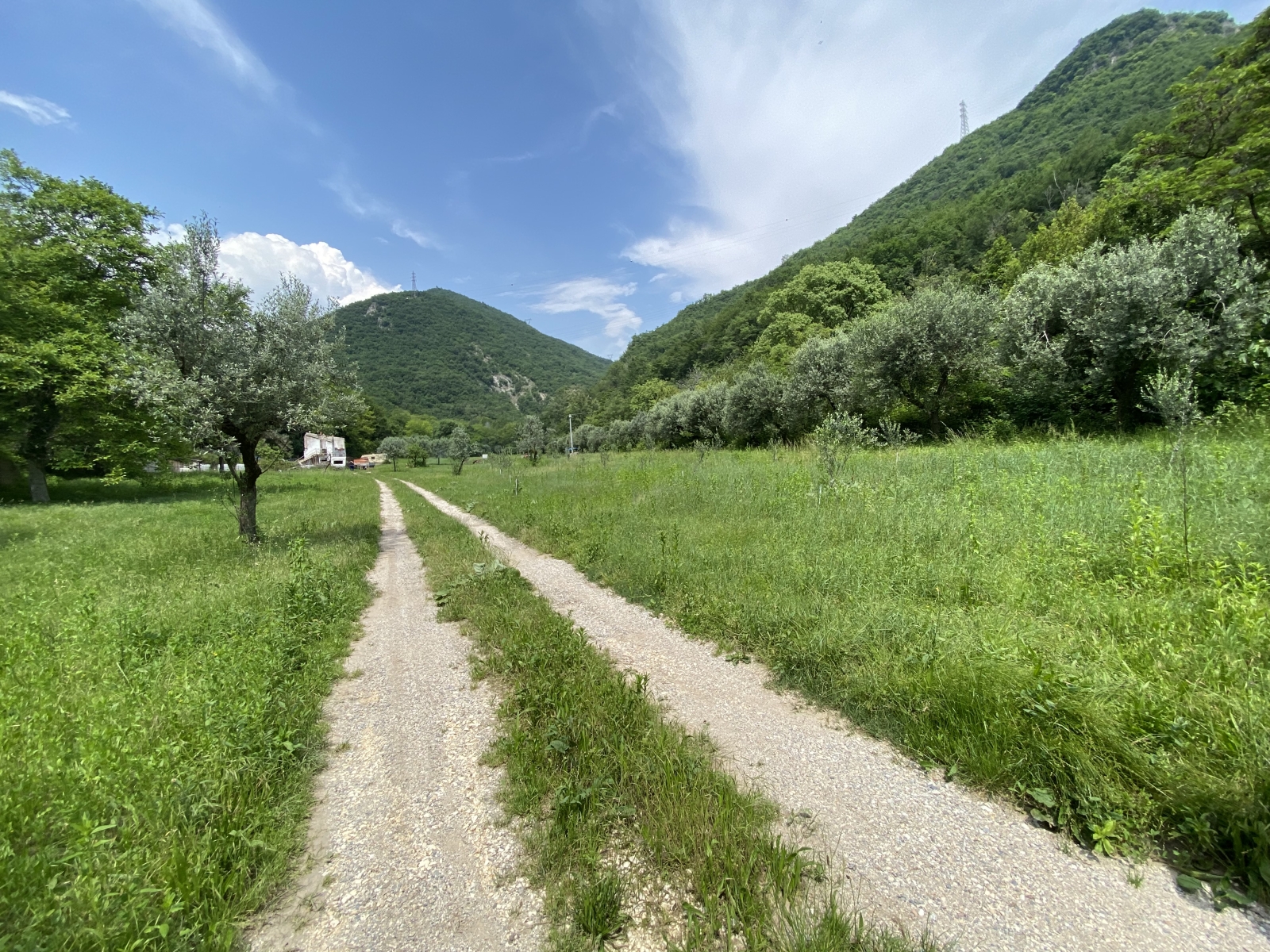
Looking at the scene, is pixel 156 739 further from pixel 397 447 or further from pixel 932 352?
pixel 397 447

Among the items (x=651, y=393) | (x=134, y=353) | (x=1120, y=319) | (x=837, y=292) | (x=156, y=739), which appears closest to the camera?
Answer: (x=156, y=739)

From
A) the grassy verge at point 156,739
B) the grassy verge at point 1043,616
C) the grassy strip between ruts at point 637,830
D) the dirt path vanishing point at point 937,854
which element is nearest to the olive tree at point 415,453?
the grassy verge at point 156,739

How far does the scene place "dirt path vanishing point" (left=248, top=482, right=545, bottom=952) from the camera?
7.37ft

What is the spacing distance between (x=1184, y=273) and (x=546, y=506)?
19.7m

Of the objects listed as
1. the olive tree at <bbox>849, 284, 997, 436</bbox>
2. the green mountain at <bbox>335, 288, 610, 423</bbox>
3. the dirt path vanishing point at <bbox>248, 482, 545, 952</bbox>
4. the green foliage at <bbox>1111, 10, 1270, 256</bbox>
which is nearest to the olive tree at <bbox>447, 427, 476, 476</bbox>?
the olive tree at <bbox>849, 284, 997, 436</bbox>

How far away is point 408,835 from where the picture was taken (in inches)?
112

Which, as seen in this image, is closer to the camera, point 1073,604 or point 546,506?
point 1073,604

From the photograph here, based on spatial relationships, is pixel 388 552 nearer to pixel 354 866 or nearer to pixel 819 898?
pixel 354 866

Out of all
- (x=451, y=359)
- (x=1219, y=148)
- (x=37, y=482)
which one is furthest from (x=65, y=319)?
(x=451, y=359)

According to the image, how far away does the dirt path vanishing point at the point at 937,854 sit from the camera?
2088mm

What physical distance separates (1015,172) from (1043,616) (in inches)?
3475

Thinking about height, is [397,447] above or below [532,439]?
above

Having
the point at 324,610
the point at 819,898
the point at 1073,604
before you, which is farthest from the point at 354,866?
the point at 1073,604

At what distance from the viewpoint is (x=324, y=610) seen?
6488mm
